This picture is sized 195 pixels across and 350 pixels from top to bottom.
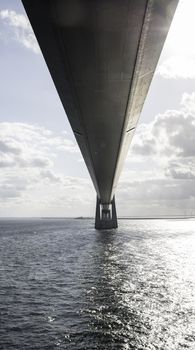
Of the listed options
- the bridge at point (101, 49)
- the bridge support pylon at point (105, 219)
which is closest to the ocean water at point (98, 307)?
the bridge at point (101, 49)

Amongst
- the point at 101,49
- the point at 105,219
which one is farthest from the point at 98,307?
the point at 105,219

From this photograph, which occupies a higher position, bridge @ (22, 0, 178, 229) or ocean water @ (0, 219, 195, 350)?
bridge @ (22, 0, 178, 229)

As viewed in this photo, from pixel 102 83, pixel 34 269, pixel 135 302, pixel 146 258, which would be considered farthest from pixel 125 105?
pixel 146 258

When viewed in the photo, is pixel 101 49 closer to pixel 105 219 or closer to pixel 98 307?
pixel 98 307

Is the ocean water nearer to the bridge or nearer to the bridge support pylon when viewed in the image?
the bridge

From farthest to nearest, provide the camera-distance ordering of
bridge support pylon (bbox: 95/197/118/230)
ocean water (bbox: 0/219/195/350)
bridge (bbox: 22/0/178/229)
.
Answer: bridge support pylon (bbox: 95/197/118/230) < ocean water (bbox: 0/219/195/350) < bridge (bbox: 22/0/178/229)

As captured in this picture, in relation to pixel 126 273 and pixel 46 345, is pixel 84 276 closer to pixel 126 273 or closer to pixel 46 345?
pixel 126 273

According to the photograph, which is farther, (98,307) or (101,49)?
(98,307)

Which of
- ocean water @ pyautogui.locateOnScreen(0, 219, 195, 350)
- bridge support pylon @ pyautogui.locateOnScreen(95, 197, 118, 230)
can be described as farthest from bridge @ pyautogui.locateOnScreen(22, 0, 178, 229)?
bridge support pylon @ pyautogui.locateOnScreen(95, 197, 118, 230)
